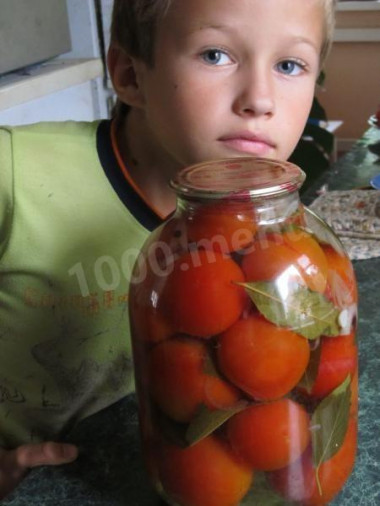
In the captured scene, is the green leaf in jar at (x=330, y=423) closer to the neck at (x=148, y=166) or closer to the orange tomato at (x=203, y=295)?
the orange tomato at (x=203, y=295)

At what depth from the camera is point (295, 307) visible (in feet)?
1.29

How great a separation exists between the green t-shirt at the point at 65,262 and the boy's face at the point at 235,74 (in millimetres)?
150

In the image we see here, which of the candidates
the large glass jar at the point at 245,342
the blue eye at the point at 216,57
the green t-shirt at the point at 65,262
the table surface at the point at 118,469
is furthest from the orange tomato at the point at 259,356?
the green t-shirt at the point at 65,262

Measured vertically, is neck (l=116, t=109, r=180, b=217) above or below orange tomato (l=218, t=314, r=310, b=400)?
below

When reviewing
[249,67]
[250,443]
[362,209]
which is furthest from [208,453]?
[362,209]

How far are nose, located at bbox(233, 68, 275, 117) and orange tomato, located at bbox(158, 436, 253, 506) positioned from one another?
254 mm

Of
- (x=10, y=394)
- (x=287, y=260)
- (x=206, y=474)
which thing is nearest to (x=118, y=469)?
(x=206, y=474)

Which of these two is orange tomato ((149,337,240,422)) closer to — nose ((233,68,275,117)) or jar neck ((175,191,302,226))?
jar neck ((175,191,302,226))

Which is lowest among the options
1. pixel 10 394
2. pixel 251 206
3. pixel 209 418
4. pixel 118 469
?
pixel 10 394

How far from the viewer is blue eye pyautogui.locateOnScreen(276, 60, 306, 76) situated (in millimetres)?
546

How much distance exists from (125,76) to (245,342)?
39 cm

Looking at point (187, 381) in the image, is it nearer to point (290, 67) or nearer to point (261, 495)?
point (261, 495)

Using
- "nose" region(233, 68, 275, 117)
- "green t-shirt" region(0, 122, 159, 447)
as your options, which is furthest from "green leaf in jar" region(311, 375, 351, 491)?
"green t-shirt" region(0, 122, 159, 447)

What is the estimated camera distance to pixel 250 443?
15.7 inches
